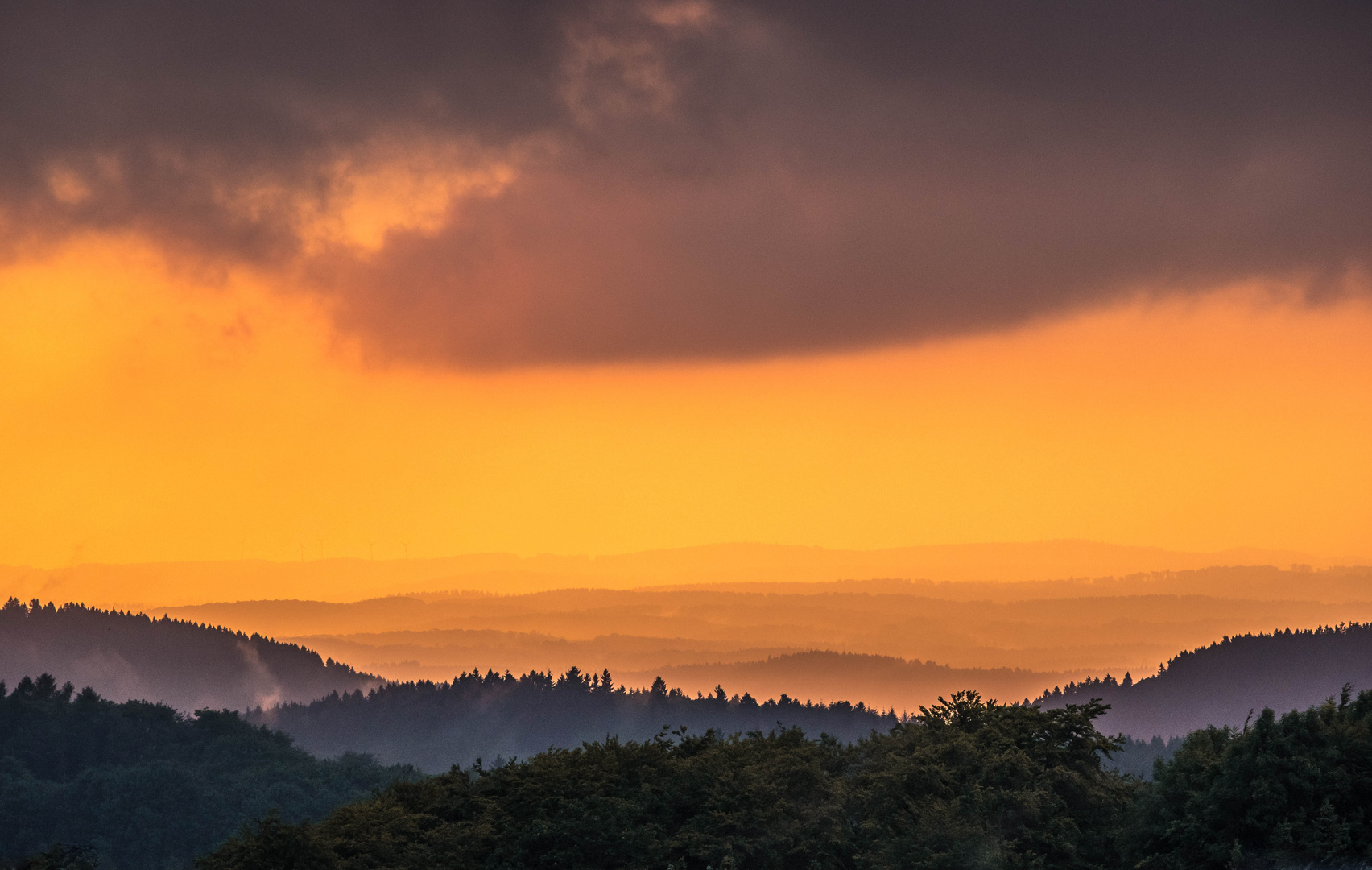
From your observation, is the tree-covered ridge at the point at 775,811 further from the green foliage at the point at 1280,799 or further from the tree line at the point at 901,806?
the green foliage at the point at 1280,799

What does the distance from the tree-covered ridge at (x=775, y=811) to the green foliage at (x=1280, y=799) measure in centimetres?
496

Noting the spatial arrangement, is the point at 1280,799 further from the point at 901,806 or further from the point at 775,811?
the point at 775,811

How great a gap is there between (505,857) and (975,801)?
16.1 m

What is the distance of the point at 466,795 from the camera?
52969 mm

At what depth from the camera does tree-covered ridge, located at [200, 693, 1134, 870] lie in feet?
153

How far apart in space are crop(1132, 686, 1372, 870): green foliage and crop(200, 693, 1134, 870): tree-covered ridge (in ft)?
16.3

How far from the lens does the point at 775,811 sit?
49406 mm

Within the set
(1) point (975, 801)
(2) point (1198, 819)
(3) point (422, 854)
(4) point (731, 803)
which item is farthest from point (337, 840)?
(2) point (1198, 819)

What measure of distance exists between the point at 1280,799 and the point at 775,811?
54.4 feet

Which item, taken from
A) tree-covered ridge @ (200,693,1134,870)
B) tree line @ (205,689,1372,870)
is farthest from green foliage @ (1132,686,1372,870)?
tree-covered ridge @ (200,693,1134,870)

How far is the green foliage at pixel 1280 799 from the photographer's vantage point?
39.8m

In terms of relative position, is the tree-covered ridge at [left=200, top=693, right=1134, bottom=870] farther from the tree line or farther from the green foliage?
the green foliage

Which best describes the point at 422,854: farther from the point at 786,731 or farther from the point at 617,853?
the point at 786,731

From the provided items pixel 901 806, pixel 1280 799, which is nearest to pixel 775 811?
pixel 901 806
